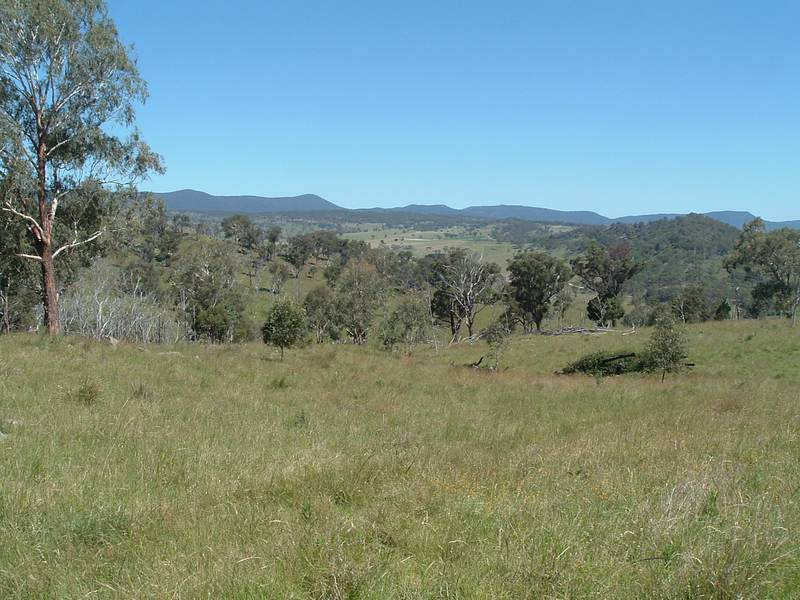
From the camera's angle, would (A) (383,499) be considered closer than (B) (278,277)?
Yes

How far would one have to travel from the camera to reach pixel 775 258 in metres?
60.9

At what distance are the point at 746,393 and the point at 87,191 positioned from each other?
24.6 m

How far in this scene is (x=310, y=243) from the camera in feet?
412

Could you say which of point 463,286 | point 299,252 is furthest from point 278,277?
point 463,286

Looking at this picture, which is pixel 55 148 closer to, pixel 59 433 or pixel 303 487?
pixel 59 433

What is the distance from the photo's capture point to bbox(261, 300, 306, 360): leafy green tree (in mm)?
25109

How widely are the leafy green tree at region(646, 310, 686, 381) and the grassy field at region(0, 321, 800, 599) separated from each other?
10.9 metres

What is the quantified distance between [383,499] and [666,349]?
65.0 ft

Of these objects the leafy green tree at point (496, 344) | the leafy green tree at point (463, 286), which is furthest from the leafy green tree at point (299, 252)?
the leafy green tree at point (496, 344)

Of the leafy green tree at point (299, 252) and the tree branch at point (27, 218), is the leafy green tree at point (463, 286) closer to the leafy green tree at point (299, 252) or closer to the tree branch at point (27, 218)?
the tree branch at point (27, 218)


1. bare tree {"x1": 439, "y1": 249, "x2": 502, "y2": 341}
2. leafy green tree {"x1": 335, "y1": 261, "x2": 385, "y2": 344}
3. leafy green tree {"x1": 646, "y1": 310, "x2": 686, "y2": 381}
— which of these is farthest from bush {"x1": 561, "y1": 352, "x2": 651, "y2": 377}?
leafy green tree {"x1": 335, "y1": 261, "x2": 385, "y2": 344}

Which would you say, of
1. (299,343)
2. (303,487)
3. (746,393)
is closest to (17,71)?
(299,343)

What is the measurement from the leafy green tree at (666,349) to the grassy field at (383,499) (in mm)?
10915

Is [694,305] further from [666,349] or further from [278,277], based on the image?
[278,277]
